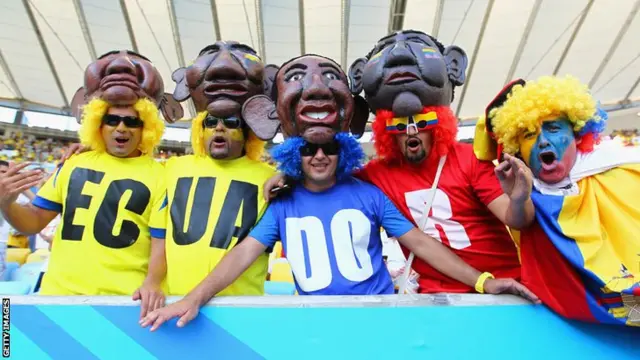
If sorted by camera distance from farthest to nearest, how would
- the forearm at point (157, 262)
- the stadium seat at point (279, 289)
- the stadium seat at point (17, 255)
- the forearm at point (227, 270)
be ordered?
the stadium seat at point (17, 255), the stadium seat at point (279, 289), the forearm at point (157, 262), the forearm at point (227, 270)

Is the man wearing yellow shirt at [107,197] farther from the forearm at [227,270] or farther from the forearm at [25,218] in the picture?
the forearm at [227,270]

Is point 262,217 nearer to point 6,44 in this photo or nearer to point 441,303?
point 441,303

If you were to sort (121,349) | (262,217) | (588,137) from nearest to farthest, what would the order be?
(121,349) < (588,137) < (262,217)

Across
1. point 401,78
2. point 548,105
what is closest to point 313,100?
point 401,78

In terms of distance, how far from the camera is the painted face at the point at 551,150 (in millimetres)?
1397

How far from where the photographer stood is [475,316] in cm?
125

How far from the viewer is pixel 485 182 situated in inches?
66.7

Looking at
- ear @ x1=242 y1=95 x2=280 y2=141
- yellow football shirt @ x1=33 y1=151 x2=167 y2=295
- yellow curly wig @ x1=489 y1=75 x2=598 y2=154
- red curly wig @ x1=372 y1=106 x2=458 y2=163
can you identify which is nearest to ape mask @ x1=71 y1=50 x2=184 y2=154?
yellow football shirt @ x1=33 y1=151 x2=167 y2=295

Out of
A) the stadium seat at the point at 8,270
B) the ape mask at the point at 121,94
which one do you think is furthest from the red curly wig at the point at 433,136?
the stadium seat at the point at 8,270

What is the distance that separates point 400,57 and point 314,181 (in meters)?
0.63

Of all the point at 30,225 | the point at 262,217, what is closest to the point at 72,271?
the point at 30,225

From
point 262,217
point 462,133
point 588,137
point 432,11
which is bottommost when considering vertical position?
point 462,133

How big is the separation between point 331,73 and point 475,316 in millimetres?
1104

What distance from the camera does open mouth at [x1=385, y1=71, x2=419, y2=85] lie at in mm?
1784
